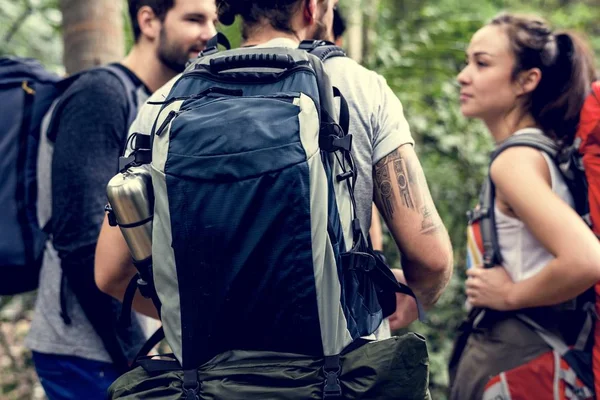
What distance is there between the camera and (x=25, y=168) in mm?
2820

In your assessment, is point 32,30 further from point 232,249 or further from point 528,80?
point 232,249

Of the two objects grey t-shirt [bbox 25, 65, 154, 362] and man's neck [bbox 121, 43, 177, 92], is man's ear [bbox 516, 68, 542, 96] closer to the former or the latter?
man's neck [bbox 121, 43, 177, 92]

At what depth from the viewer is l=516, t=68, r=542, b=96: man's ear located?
313cm

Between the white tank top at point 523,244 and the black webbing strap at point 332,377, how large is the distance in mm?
1299

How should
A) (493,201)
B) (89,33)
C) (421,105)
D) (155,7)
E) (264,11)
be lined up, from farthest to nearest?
(421,105) < (89,33) < (155,7) < (493,201) < (264,11)

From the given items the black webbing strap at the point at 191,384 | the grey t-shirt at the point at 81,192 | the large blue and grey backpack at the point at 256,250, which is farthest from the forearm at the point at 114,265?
the black webbing strap at the point at 191,384

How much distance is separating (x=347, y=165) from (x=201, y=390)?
634 millimetres

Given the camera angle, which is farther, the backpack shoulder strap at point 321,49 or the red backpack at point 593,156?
the red backpack at point 593,156

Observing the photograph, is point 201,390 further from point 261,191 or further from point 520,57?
point 520,57

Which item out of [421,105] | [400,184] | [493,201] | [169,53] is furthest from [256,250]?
[421,105]

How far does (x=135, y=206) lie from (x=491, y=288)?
1521mm

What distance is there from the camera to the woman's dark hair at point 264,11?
2111mm

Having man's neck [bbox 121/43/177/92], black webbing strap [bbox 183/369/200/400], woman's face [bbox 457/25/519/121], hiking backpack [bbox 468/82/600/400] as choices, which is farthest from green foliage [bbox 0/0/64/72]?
black webbing strap [bbox 183/369/200/400]

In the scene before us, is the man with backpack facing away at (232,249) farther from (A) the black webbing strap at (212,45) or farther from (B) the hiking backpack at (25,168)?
(B) the hiking backpack at (25,168)
